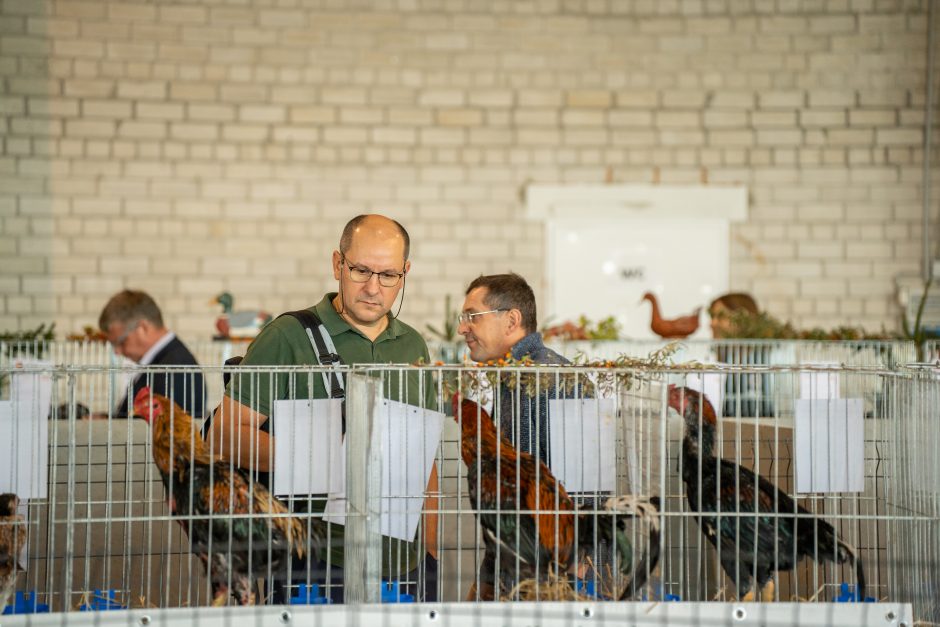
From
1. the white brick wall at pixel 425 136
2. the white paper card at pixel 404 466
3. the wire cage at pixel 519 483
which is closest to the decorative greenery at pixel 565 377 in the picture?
the wire cage at pixel 519 483

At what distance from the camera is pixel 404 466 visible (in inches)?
103

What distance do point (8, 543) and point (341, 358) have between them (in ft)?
3.05

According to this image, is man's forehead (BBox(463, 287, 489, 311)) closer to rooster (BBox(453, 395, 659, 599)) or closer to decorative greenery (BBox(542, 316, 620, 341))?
rooster (BBox(453, 395, 659, 599))

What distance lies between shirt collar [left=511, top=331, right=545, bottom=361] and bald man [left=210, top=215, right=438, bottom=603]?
286 mm

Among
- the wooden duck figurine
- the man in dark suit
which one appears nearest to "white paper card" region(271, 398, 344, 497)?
the man in dark suit

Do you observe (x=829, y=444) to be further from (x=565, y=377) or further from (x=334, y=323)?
(x=334, y=323)

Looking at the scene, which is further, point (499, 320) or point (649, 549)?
point (499, 320)

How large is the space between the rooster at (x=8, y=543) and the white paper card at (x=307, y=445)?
0.58 metres

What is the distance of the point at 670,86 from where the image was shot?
8.99 m

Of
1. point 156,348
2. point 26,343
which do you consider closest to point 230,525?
point 156,348

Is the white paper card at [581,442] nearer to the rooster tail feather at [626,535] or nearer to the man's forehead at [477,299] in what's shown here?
the rooster tail feather at [626,535]

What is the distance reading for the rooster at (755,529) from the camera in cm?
259

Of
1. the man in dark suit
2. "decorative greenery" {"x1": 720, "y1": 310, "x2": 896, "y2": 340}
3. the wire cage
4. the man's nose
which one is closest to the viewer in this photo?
the wire cage

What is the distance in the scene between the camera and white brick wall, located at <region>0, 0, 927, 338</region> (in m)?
8.68
